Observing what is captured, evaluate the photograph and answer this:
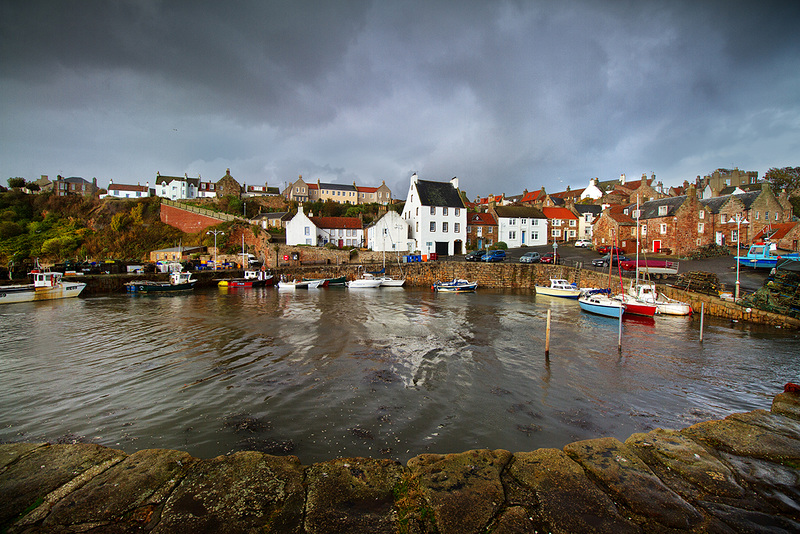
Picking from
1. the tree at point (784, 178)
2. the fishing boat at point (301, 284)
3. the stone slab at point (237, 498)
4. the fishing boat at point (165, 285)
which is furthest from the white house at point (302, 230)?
the tree at point (784, 178)

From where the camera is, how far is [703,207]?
145 ft

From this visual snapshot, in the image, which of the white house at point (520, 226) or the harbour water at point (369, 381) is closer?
the harbour water at point (369, 381)

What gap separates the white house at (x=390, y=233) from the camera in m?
52.8

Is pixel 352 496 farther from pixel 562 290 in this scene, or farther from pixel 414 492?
pixel 562 290

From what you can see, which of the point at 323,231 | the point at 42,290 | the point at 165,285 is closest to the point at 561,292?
the point at 323,231

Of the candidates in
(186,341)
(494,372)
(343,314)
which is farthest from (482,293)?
(186,341)

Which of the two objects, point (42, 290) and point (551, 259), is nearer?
point (42, 290)

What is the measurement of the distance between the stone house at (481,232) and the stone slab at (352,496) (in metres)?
54.6

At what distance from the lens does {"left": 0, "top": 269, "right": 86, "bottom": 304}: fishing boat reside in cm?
3098

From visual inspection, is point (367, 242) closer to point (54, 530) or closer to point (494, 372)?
point (494, 372)

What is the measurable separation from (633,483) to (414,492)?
116 inches

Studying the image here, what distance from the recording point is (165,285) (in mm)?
39281

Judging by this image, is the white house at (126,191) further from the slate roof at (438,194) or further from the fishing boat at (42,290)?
the slate roof at (438,194)

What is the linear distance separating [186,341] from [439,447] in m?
14.5
